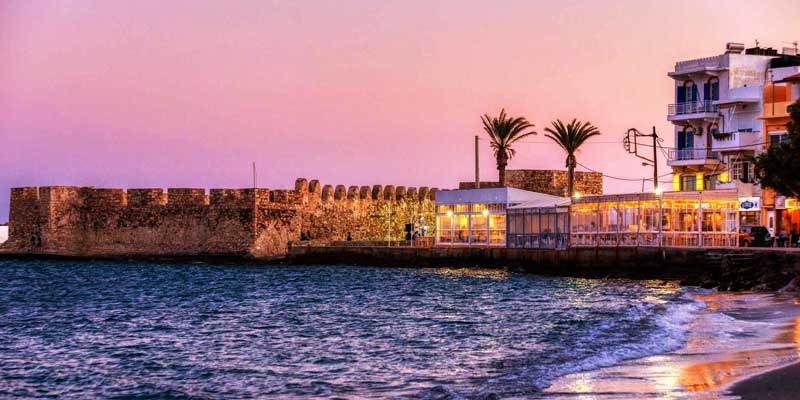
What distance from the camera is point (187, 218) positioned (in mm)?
51625

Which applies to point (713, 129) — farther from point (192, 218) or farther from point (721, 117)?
point (192, 218)

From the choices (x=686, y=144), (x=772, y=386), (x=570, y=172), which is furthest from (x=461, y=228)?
(x=772, y=386)

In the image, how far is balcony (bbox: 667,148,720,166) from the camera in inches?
1802

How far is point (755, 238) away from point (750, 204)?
5.65 meters

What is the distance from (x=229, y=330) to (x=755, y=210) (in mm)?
27049

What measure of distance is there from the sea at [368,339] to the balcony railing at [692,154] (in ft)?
48.8

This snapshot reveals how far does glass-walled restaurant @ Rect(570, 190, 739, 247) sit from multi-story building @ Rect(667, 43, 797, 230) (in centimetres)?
814

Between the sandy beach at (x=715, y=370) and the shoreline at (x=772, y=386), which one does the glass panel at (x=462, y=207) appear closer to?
the sandy beach at (x=715, y=370)

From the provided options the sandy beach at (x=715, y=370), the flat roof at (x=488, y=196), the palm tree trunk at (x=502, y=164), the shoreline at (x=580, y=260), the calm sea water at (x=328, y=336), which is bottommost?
the calm sea water at (x=328, y=336)

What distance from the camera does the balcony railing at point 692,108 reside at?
151 ft

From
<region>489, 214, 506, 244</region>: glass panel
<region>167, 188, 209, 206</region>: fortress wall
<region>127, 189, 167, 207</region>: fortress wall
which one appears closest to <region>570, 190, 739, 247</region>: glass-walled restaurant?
<region>489, 214, 506, 244</region>: glass panel

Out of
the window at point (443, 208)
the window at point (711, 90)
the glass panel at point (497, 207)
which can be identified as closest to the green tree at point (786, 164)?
the glass panel at point (497, 207)

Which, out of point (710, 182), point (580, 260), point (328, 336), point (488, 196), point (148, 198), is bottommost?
point (328, 336)

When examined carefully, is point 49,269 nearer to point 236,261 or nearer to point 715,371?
point 236,261
